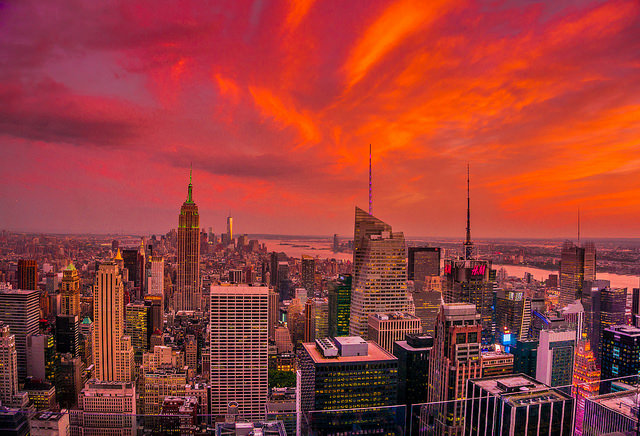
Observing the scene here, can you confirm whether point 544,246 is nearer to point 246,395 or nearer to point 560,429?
point 560,429

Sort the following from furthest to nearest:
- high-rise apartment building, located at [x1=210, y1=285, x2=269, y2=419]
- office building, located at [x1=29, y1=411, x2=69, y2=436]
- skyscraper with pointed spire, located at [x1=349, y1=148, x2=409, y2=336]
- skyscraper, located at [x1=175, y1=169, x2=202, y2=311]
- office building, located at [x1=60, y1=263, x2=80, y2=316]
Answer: skyscraper with pointed spire, located at [x1=349, y1=148, x2=409, y2=336] → high-rise apartment building, located at [x1=210, y1=285, x2=269, y2=419] → office building, located at [x1=60, y1=263, x2=80, y2=316] → skyscraper, located at [x1=175, y1=169, x2=202, y2=311] → office building, located at [x1=29, y1=411, x2=69, y2=436]

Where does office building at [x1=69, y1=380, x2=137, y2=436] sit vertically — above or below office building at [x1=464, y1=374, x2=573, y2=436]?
below

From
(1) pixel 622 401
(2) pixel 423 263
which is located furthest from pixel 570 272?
(1) pixel 622 401

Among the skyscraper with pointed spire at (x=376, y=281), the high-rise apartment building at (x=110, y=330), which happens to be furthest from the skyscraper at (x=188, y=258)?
the skyscraper with pointed spire at (x=376, y=281)

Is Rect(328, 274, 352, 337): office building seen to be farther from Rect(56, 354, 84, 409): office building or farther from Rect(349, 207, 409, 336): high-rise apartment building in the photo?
Rect(56, 354, 84, 409): office building

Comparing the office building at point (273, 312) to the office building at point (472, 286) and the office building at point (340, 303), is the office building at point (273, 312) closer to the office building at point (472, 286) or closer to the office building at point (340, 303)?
the office building at point (340, 303)

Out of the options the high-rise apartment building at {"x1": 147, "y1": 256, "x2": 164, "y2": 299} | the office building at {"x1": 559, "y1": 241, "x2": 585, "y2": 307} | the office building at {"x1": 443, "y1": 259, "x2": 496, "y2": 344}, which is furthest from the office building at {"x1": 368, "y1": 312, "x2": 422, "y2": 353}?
the high-rise apartment building at {"x1": 147, "y1": 256, "x2": 164, "y2": 299}

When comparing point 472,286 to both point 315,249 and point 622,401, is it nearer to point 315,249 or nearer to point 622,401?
point 315,249
